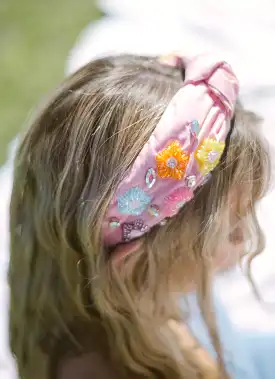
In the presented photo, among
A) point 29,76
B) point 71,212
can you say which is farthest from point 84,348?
point 29,76

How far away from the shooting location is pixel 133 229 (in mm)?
539

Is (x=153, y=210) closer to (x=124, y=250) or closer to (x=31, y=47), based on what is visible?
(x=124, y=250)

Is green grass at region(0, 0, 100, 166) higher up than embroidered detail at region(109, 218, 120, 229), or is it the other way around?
green grass at region(0, 0, 100, 166)

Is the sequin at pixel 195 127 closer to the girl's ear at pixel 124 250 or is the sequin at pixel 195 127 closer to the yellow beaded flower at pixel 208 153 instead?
the yellow beaded flower at pixel 208 153

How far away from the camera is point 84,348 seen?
624 mm

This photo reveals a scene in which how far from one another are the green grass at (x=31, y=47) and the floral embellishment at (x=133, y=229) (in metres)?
0.27

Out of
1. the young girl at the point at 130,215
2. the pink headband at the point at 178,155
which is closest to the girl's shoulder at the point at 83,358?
the young girl at the point at 130,215

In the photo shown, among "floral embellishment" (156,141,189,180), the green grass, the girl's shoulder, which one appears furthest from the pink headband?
the green grass

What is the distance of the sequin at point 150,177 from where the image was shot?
0.51m

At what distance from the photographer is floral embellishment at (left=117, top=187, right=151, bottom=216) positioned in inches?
20.1

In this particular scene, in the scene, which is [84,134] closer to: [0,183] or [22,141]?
[22,141]

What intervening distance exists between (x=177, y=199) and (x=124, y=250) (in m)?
0.07

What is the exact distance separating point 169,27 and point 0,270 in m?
0.44

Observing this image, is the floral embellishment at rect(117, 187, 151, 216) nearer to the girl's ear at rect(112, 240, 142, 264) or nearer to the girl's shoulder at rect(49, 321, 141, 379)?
the girl's ear at rect(112, 240, 142, 264)
